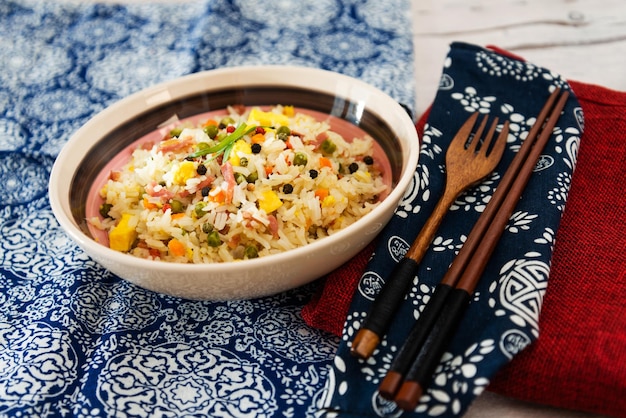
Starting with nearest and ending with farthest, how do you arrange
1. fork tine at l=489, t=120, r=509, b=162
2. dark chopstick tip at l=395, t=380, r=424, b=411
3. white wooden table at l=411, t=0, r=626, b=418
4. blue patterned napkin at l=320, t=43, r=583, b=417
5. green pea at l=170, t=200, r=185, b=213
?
dark chopstick tip at l=395, t=380, r=424, b=411 < blue patterned napkin at l=320, t=43, r=583, b=417 < green pea at l=170, t=200, r=185, b=213 < fork tine at l=489, t=120, r=509, b=162 < white wooden table at l=411, t=0, r=626, b=418

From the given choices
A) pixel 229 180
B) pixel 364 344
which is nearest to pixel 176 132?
pixel 229 180

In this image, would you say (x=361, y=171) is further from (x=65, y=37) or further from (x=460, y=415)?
(x=65, y=37)

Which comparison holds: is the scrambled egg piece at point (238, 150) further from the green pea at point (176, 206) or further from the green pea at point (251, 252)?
the green pea at point (251, 252)

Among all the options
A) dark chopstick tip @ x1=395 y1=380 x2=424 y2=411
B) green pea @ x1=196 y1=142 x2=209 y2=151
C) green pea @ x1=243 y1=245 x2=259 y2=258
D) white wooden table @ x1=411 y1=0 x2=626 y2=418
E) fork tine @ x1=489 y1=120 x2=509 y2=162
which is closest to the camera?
dark chopstick tip @ x1=395 y1=380 x2=424 y2=411

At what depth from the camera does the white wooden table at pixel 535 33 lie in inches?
122

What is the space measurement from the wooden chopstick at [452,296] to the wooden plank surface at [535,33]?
0.86 m

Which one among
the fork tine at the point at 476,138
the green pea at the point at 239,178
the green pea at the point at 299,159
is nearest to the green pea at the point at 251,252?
the green pea at the point at 239,178

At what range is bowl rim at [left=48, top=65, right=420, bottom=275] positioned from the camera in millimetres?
1669

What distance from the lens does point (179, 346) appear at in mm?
1869

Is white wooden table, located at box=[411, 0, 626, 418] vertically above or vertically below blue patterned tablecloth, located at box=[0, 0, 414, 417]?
above

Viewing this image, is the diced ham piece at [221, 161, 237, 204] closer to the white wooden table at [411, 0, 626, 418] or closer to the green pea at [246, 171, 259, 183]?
the green pea at [246, 171, 259, 183]

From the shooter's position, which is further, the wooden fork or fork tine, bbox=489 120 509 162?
fork tine, bbox=489 120 509 162

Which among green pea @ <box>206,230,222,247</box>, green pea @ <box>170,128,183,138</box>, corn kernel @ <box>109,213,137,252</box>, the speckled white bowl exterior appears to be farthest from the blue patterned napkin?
green pea @ <box>170,128,183,138</box>

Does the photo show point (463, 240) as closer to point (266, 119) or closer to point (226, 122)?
point (266, 119)
